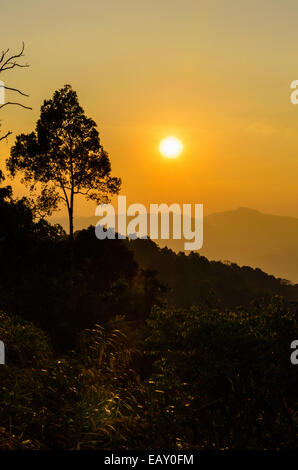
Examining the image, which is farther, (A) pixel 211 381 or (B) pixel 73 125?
(B) pixel 73 125

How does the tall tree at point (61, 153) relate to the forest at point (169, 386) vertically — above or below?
above

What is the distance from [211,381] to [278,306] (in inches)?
112

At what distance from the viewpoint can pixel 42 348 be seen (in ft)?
43.3

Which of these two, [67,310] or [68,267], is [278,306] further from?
[68,267]

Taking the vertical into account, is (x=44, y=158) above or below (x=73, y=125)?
below

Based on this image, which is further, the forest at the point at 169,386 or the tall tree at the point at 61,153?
the tall tree at the point at 61,153

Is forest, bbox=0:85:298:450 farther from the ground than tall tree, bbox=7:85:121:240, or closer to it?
closer to it

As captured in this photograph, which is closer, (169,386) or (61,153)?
(169,386)

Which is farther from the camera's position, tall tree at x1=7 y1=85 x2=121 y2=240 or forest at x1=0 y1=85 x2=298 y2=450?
tall tree at x1=7 y1=85 x2=121 y2=240
